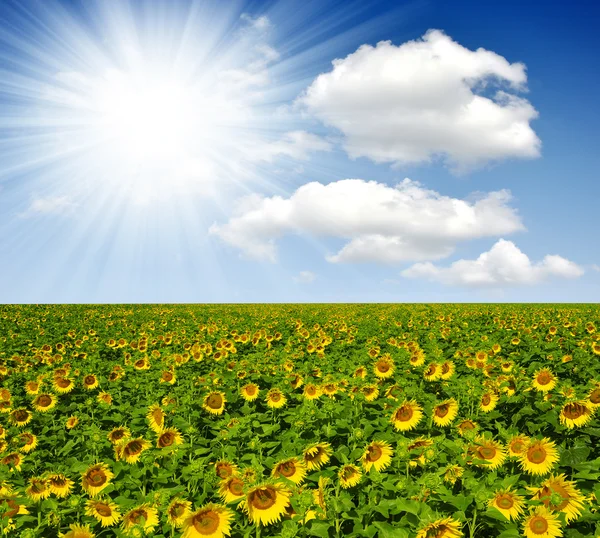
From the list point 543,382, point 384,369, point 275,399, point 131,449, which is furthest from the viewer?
point 384,369

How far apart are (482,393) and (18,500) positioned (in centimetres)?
583

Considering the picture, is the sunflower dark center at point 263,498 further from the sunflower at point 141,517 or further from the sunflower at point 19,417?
the sunflower at point 19,417

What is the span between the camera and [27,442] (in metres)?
6.63

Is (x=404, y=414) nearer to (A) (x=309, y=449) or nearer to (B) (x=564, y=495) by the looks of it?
(A) (x=309, y=449)

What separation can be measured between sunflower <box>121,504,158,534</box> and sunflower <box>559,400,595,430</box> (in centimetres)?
469

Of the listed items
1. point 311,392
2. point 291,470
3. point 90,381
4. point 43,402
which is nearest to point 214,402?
point 311,392

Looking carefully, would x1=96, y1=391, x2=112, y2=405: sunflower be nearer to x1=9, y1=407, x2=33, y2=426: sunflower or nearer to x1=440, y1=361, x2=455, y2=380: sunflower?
x1=9, y1=407, x2=33, y2=426: sunflower

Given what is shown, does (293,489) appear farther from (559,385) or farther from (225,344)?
(225,344)

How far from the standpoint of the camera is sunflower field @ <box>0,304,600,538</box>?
12.1 ft

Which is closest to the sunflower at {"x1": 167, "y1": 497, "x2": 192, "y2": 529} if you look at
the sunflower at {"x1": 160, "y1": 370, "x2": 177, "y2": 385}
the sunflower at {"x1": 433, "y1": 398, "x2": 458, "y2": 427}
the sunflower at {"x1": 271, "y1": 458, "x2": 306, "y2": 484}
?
the sunflower at {"x1": 271, "y1": 458, "x2": 306, "y2": 484}

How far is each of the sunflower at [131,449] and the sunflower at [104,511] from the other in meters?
0.75

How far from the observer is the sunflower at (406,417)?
5.89 meters

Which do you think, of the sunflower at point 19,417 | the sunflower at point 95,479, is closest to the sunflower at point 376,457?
the sunflower at point 95,479

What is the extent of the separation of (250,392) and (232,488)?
415 cm
